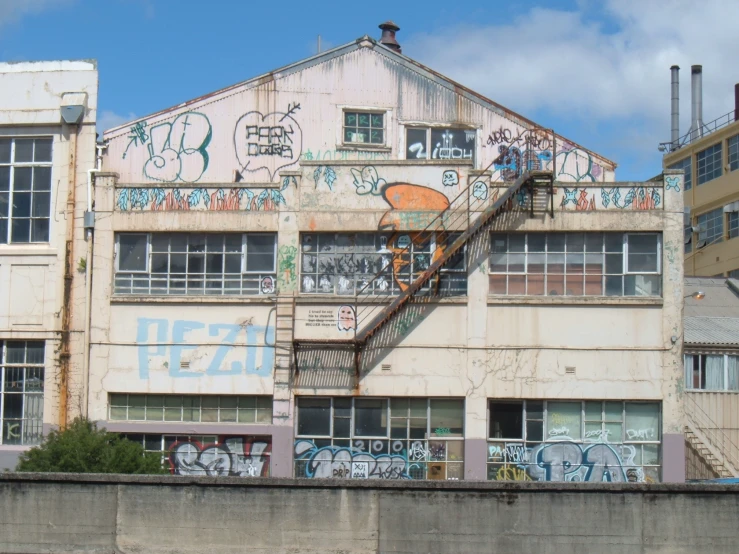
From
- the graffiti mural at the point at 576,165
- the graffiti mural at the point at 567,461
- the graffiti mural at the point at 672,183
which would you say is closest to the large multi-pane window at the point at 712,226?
the graffiti mural at the point at 576,165

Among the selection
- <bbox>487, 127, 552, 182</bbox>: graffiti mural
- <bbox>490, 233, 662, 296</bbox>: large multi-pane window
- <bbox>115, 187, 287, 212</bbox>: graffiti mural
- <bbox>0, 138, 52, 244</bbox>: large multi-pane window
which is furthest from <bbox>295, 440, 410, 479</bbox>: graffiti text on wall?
<bbox>0, 138, 52, 244</bbox>: large multi-pane window

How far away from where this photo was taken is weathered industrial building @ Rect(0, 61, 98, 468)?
85.5 ft

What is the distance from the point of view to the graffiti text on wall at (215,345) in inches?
1008

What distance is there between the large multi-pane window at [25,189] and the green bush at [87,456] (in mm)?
6355

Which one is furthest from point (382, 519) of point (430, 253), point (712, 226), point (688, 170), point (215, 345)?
point (688, 170)

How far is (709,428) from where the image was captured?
30078 millimetres

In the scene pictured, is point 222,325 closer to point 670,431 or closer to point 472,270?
point 472,270

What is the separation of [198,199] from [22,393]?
652cm

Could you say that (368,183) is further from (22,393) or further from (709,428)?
(709,428)

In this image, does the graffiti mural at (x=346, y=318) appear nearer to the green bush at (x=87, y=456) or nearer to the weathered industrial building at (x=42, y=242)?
the green bush at (x=87, y=456)

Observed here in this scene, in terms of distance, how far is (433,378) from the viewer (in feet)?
83.2

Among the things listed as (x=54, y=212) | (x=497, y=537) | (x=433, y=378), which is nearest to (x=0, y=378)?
(x=54, y=212)

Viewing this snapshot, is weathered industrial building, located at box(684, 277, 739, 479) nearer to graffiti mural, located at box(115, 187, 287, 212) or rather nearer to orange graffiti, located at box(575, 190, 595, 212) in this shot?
orange graffiti, located at box(575, 190, 595, 212)

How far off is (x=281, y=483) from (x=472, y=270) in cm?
1060
